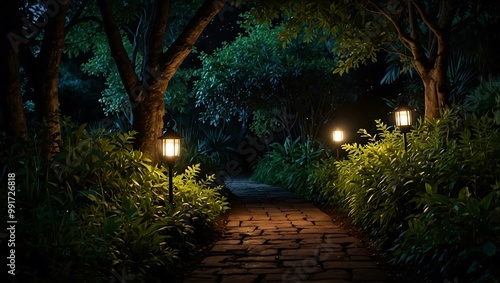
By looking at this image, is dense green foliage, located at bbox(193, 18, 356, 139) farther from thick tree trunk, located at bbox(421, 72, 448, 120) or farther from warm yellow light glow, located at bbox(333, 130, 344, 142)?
thick tree trunk, located at bbox(421, 72, 448, 120)

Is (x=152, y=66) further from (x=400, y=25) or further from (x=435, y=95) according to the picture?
(x=435, y=95)

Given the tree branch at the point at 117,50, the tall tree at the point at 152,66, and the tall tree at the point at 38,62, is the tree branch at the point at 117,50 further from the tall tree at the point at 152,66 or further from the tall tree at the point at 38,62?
the tall tree at the point at 38,62

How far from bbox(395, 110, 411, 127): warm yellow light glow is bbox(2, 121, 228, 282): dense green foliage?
3457 mm

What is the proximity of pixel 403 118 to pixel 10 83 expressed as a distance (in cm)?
606

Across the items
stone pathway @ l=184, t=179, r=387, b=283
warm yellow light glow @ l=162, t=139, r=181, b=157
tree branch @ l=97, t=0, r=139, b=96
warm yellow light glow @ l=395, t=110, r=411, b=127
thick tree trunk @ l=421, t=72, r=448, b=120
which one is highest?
tree branch @ l=97, t=0, r=139, b=96

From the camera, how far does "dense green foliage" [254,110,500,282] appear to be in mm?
4586

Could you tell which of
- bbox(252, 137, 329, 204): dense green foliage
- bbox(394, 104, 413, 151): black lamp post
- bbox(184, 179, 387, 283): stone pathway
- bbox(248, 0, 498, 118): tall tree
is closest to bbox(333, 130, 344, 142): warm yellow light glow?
bbox(252, 137, 329, 204): dense green foliage

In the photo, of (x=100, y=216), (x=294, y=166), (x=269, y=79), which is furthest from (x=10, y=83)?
(x=269, y=79)

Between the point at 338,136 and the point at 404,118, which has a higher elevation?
the point at 404,118

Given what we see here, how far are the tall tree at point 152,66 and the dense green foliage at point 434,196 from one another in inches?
135

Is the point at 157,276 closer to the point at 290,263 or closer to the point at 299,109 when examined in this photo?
the point at 290,263

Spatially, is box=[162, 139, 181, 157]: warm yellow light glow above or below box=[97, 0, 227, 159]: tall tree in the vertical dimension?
below

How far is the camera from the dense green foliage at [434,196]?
15.0ft

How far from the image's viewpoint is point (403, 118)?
856 centimetres
